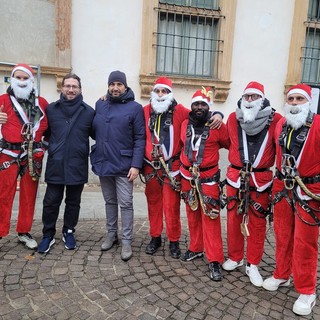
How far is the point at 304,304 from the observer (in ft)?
10.0

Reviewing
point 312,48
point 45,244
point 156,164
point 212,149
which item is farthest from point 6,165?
point 312,48

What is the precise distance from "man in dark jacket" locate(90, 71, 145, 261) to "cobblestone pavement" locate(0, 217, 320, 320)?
0.38 m

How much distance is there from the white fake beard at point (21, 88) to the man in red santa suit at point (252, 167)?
7.42 feet

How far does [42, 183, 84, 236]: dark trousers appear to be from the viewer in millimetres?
4041

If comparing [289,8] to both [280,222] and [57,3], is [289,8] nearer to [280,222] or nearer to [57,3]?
[57,3]

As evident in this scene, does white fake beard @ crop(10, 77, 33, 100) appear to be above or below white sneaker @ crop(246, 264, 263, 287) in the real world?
above

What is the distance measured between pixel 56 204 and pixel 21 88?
1.38m

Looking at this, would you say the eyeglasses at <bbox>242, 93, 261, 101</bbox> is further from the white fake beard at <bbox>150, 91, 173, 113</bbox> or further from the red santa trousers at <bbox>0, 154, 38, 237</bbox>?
the red santa trousers at <bbox>0, 154, 38, 237</bbox>

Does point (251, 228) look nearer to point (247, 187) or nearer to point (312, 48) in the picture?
point (247, 187)

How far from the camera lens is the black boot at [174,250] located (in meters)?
4.02

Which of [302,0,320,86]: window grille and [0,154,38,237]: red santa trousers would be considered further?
[302,0,320,86]: window grille

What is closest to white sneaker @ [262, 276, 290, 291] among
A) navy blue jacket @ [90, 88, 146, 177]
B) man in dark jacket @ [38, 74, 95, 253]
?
navy blue jacket @ [90, 88, 146, 177]

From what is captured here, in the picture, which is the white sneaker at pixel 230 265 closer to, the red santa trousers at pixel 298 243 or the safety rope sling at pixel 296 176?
the red santa trousers at pixel 298 243

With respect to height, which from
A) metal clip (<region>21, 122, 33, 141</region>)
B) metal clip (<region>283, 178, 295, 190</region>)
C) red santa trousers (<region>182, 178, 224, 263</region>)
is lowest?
red santa trousers (<region>182, 178, 224, 263</region>)
